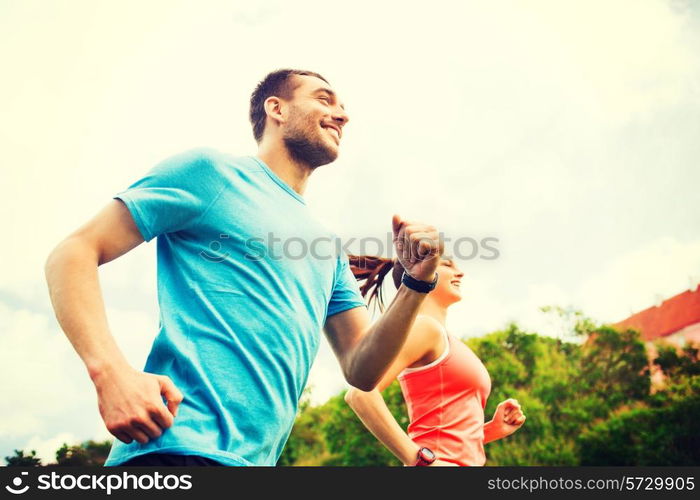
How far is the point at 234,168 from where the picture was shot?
2.25 m

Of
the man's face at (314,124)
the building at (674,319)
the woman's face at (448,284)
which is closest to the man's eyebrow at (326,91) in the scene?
the man's face at (314,124)

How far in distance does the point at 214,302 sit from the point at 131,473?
52 centimetres

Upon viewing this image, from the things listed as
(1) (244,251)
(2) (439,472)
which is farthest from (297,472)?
→ (1) (244,251)

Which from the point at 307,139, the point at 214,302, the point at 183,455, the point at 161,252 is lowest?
the point at 183,455

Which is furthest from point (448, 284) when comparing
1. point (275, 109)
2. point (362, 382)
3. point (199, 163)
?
point (199, 163)

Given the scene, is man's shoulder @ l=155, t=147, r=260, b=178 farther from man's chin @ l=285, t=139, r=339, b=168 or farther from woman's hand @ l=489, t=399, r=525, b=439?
woman's hand @ l=489, t=399, r=525, b=439

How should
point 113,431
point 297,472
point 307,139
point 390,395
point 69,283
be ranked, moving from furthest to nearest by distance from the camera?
point 390,395
point 307,139
point 297,472
point 69,283
point 113,431

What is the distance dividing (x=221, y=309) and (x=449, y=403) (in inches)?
89.0

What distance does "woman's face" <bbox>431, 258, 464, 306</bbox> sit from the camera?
14.4 ft

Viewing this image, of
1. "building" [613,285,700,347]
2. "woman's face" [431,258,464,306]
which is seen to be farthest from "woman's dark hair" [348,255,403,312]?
"building" [613,285,700,347]

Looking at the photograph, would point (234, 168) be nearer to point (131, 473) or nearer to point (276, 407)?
point (276, 407)

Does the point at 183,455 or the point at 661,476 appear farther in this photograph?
the point at 661,476

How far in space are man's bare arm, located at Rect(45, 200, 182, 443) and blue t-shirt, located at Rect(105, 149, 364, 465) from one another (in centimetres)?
10

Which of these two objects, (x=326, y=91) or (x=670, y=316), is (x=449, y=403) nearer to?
(x=326, y=91)
